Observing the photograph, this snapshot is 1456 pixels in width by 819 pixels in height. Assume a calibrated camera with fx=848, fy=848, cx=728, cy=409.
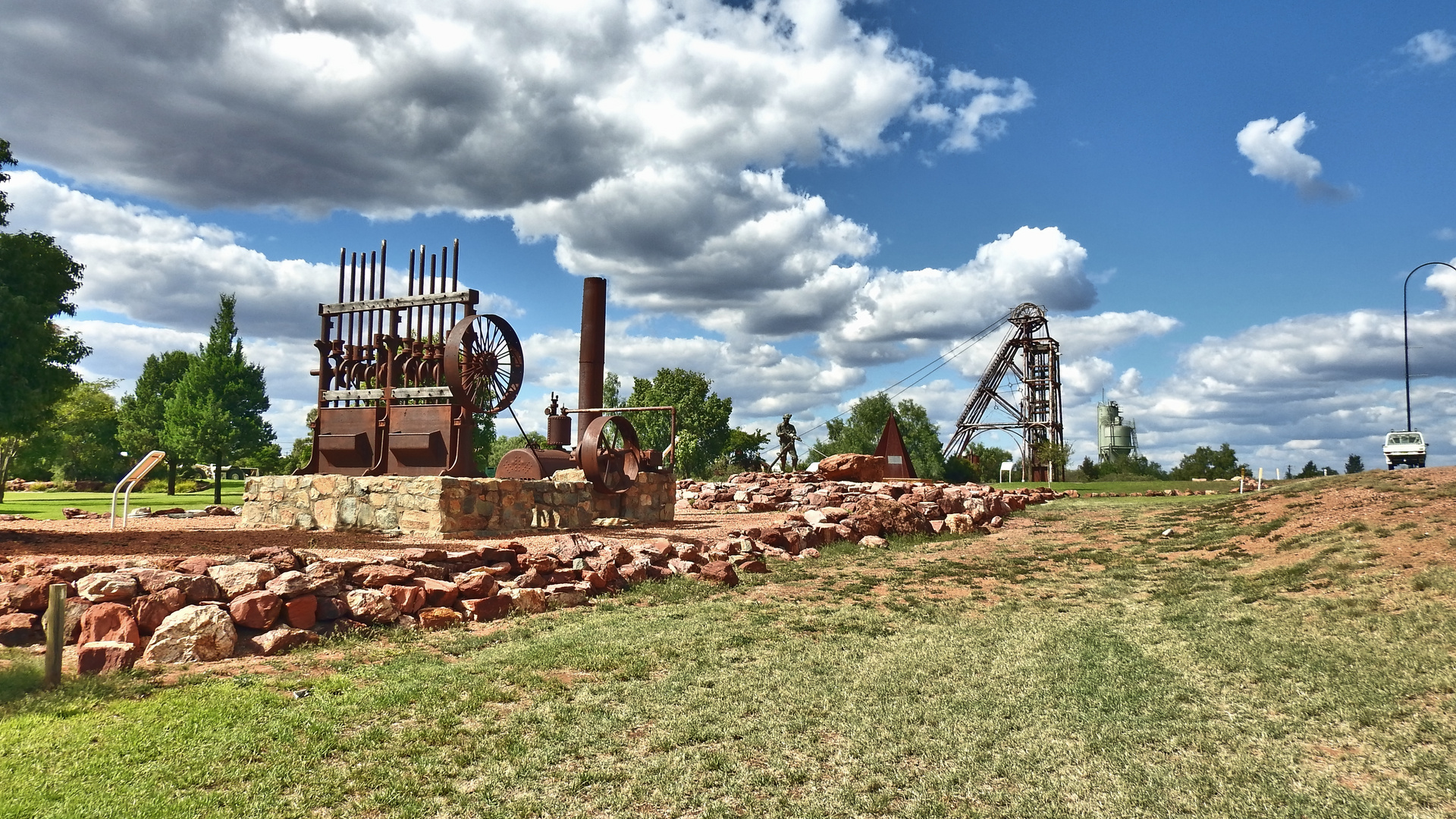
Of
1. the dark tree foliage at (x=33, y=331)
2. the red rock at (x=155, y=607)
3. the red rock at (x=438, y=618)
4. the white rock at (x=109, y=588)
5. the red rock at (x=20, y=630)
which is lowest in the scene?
the red rock at (x=438, y=618)

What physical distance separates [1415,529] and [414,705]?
13.5 metres

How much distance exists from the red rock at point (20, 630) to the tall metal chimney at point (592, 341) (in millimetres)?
16539

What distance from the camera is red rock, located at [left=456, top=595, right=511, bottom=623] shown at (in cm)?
893

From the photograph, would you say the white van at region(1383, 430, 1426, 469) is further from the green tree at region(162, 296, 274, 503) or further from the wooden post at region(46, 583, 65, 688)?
the green tree at region(162, 296, 274, 503)

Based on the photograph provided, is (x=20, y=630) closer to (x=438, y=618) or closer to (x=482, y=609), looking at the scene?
(x=438, y=618)

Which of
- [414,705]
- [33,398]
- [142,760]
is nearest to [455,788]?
[414,705]

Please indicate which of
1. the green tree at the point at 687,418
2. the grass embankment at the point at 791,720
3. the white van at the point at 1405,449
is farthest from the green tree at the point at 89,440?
the white van at the point at 1405,449

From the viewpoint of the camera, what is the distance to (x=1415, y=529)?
1212cm

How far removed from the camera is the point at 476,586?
930 centimetres

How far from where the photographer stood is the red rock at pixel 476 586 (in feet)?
30.3

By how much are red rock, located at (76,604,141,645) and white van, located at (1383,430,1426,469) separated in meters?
36.1

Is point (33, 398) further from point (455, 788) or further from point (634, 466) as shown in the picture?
point (455, 788)

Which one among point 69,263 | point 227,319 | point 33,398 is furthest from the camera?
point 227,319

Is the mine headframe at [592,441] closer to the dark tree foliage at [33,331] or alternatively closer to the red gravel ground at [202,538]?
the red gravel ground at [202,538]
